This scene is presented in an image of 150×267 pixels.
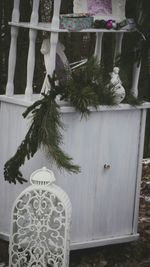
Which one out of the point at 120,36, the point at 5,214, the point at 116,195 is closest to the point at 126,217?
the point at 116,195

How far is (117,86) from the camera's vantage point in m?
5.31

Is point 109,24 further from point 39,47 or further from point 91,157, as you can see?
point 39,47

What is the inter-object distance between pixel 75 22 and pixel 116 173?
3.63 ft

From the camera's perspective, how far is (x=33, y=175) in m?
4.89

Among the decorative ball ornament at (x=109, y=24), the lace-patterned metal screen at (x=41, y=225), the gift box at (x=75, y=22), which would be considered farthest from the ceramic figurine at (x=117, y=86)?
the lace-patterned metal screen at (x=41, y=225)

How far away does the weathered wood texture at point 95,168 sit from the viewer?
5.22 m

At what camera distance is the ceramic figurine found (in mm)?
5301

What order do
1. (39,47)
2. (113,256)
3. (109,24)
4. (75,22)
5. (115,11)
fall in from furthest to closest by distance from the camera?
(39,47)
(113,256)
(115,11)
(109,24)
(75,22)

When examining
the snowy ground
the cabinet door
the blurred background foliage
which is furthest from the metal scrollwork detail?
the blurred background foliage

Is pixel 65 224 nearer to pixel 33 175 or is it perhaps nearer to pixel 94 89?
pixel 33 175

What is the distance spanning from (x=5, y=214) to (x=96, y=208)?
0.62 metres

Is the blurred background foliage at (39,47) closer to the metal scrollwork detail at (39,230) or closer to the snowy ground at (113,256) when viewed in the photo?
the snowy ground at (113,256)

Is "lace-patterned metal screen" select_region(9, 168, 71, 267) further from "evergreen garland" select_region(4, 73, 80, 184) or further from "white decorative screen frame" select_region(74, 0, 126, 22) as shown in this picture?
"white decorative screen frame" select_region(74, 0, 126, 22)

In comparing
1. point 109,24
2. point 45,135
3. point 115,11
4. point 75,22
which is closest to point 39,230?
point 45,135
